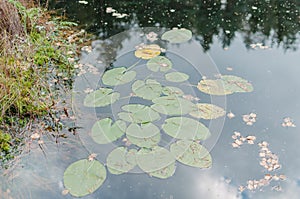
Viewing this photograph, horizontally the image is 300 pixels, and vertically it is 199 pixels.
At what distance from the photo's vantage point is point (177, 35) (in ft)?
13.5

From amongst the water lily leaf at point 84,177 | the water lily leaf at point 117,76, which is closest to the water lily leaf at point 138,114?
the water lily leaf at point 117,76

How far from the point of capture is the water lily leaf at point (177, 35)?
405 centimetres

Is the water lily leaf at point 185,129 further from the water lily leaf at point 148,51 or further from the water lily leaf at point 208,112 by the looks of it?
the water lily leaf at point 148,51

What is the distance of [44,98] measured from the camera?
3098 mm

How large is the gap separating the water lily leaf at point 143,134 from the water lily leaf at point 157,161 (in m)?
0.06

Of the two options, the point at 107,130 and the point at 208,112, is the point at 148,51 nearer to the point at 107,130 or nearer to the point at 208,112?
the point at 208,112

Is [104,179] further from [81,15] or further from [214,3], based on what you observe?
[214,3]

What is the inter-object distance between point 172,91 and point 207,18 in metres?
1.66

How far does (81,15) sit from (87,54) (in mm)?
877

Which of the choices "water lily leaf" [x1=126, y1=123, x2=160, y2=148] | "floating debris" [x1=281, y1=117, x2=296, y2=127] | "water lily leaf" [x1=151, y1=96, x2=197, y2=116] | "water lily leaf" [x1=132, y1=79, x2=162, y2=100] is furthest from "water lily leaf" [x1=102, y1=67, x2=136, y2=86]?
"floating debris" [x1=281, y1=117, x2=296, y2=127]

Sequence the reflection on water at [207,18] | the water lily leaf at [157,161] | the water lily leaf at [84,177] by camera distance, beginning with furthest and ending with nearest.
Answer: the reflection on water at [207,18], the water lily leaf at [157,161], the water lily leaf at [84,177]

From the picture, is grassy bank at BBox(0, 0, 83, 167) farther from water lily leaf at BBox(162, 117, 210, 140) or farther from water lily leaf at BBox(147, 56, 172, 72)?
water lily leaf at BBox(162, 117, 210, 140)

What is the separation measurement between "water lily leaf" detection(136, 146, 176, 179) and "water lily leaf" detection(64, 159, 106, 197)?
28cm

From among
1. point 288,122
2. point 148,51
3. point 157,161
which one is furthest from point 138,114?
point 288,122
